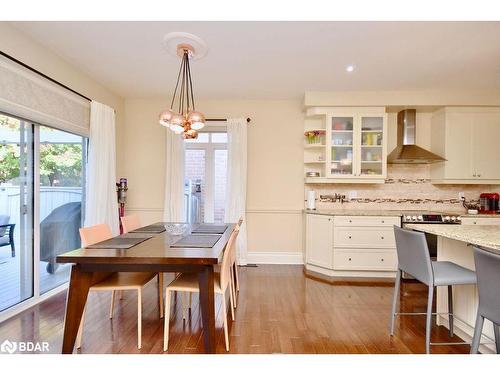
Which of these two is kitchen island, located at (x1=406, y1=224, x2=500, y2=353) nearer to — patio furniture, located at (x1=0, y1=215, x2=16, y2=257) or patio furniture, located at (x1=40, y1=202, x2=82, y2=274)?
patio furniture, located at (x1=0, y1=215, x2=16, y2=257)

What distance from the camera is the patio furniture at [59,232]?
2941mm

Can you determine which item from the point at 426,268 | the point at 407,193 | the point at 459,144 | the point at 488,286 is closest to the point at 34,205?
the point at 426,268

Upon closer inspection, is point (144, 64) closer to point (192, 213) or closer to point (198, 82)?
point (198, 82)

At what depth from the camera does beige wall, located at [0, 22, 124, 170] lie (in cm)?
225

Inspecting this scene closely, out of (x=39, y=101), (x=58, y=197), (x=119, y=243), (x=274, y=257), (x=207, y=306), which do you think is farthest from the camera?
(x=274, y=257)

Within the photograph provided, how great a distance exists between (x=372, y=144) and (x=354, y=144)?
10.8 inches

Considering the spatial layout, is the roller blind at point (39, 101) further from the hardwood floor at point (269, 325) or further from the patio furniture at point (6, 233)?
the hardwood floor at point (269, 325)

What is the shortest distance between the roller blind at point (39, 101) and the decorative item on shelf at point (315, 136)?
9.79ft

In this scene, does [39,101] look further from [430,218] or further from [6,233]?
[430,218]

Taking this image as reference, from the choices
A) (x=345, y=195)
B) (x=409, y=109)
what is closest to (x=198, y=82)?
(x=345, y=195)

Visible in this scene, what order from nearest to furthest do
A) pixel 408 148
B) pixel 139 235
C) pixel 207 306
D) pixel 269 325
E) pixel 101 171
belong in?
1. pixel 207 306
2. pixel 269 325
3. pixel 139 235
4. pixel 101 171
5. pixel 408 148

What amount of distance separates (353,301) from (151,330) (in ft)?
6.50

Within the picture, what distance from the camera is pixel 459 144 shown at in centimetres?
375

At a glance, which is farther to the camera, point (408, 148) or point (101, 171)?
point (408, 148)
